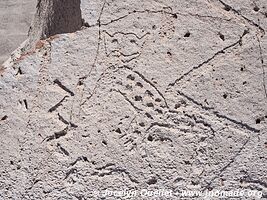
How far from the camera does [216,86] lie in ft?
4.56

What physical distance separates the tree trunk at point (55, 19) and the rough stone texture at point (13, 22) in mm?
530

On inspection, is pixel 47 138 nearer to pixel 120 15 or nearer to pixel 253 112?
pixel 120 15

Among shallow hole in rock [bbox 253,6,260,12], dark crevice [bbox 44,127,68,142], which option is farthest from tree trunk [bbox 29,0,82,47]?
shallow hole in rock [bbox 253,6,260,12]

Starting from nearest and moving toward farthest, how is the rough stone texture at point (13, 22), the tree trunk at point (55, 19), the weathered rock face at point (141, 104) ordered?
1. the weathered rock face at point (141, 104)
2. the tree trunk at point (55, 19)
3. the rough stone texture at point (13, 22)

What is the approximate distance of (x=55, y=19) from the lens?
176 cm

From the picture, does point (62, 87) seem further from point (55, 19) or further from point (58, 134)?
point (55, 19)

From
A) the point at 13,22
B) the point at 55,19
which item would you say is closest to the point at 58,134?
the point at 55,19

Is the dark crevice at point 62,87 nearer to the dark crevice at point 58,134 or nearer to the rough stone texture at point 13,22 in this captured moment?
the dark crevice at point 58,134

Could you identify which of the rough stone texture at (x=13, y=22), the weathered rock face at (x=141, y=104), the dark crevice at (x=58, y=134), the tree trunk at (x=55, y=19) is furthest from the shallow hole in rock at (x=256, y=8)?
the rough stone texture at (x=13, y=22)

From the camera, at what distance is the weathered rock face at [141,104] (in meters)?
1.37

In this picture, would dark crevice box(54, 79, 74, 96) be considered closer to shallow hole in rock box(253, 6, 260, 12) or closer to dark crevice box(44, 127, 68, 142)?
dark crevice box(44, 127, 68, 142)

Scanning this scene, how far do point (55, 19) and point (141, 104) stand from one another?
1.69 ft

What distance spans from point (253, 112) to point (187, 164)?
0.20 m

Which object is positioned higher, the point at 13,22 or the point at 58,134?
the point at 13,22
